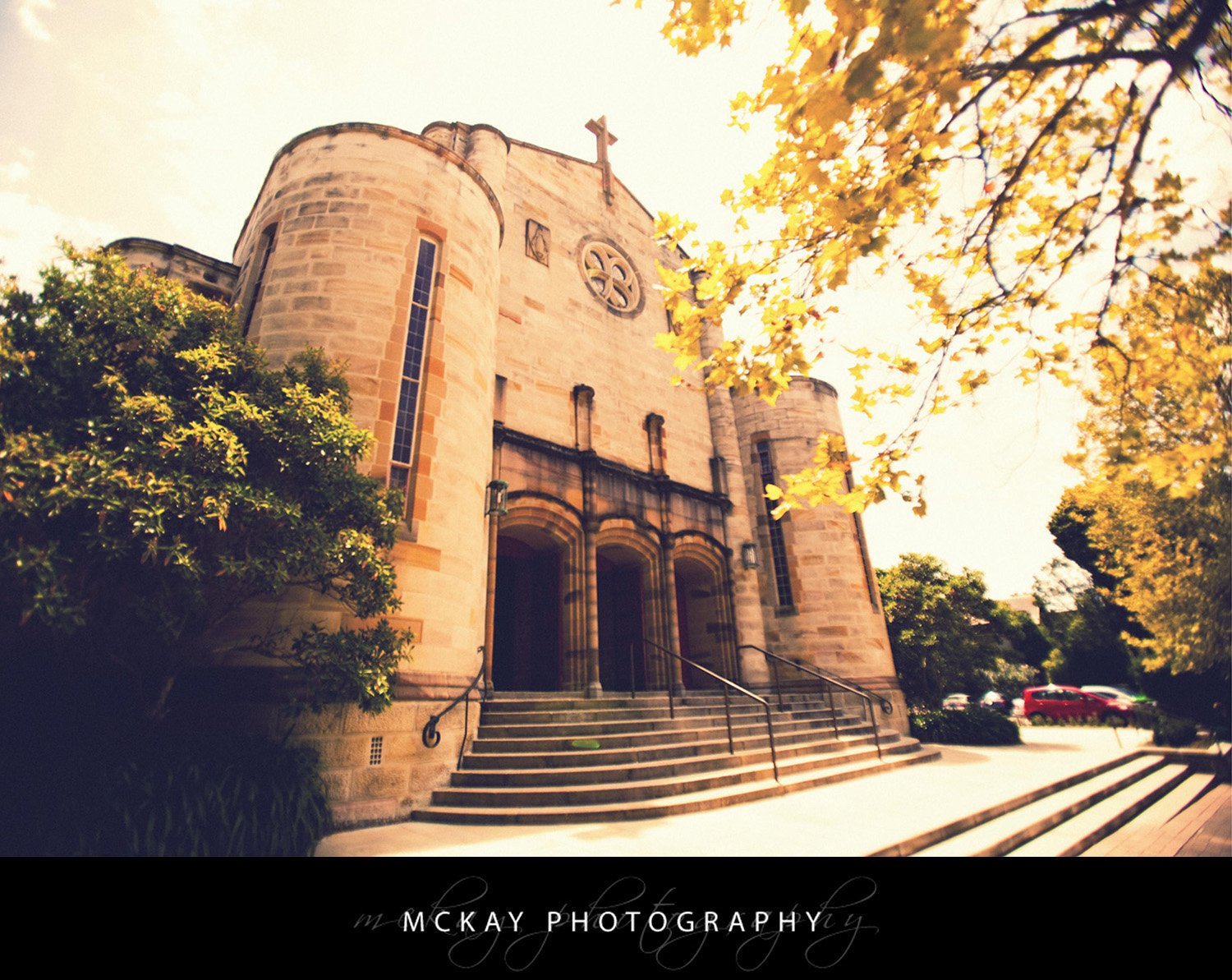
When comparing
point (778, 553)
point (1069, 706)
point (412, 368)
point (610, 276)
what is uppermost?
point (610, 276)

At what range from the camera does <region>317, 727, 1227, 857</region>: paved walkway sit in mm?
4422

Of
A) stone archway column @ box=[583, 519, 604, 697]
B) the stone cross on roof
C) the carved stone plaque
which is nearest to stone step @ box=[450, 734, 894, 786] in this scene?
stone archway column @ box=[583, 519, 604, 697]

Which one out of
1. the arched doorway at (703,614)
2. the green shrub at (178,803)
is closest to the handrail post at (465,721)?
the green shrub at (178,803)

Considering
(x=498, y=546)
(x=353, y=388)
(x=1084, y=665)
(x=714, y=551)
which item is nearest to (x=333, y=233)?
(x=353, y=388)

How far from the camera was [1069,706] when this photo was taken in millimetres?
20453

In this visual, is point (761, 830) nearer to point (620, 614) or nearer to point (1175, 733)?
point (620, 614)

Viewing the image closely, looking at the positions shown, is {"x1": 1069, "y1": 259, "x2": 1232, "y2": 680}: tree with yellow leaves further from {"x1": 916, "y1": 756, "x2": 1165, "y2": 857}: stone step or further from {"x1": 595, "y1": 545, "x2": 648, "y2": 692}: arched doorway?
{"x1": 595, "y1": 545, "x2": 648, "y2": 692}: arched doorway

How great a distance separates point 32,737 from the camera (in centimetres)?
407

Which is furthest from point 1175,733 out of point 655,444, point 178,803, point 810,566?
point 178,803

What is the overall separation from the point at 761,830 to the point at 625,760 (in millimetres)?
2208

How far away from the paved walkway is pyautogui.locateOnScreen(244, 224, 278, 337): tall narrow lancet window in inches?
260
